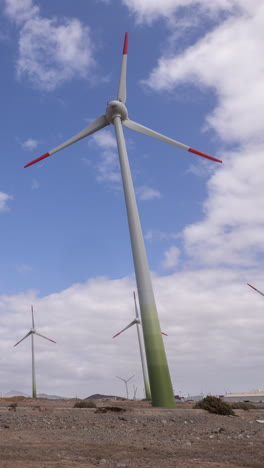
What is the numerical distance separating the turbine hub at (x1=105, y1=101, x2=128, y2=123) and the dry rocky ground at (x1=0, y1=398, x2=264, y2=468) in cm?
3165


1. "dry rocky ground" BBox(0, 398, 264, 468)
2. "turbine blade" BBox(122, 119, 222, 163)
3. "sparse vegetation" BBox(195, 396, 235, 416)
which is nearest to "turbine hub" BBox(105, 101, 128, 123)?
"turbine blade" BBox(122, 119, 222, 163)

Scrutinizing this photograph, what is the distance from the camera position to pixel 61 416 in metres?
25.2

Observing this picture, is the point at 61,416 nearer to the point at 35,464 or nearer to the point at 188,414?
the point at 188,414

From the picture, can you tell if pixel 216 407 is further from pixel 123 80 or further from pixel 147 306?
pixel 123 80

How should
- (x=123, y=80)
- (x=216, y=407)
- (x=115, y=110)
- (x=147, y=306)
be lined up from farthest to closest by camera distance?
(x=123, y=80), (x=115, y=110), (x=147, y=306), (x=216, y=407)

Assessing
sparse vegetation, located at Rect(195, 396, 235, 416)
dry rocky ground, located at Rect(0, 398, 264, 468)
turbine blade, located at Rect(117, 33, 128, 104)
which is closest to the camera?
dry rocky ground, located at Rect(0, 398, 264, 468)

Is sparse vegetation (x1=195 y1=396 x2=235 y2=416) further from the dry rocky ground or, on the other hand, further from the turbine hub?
the turbine hub

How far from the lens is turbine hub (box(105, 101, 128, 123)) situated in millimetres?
48781

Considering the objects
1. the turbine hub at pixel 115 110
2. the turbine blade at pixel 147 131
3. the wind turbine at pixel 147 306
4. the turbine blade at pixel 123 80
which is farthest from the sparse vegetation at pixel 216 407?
the turbine blade at pixel 123 80

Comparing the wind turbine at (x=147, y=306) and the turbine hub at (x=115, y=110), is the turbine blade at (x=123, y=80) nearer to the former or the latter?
the turbine hub at (x=115, y=110)

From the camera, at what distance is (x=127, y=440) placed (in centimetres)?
1912

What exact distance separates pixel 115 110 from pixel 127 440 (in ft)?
122

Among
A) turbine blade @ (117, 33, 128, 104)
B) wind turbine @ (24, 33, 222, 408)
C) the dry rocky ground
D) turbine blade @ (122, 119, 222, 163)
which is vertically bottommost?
the dry rocky ground

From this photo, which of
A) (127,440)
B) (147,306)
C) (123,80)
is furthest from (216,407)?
(123,80)
